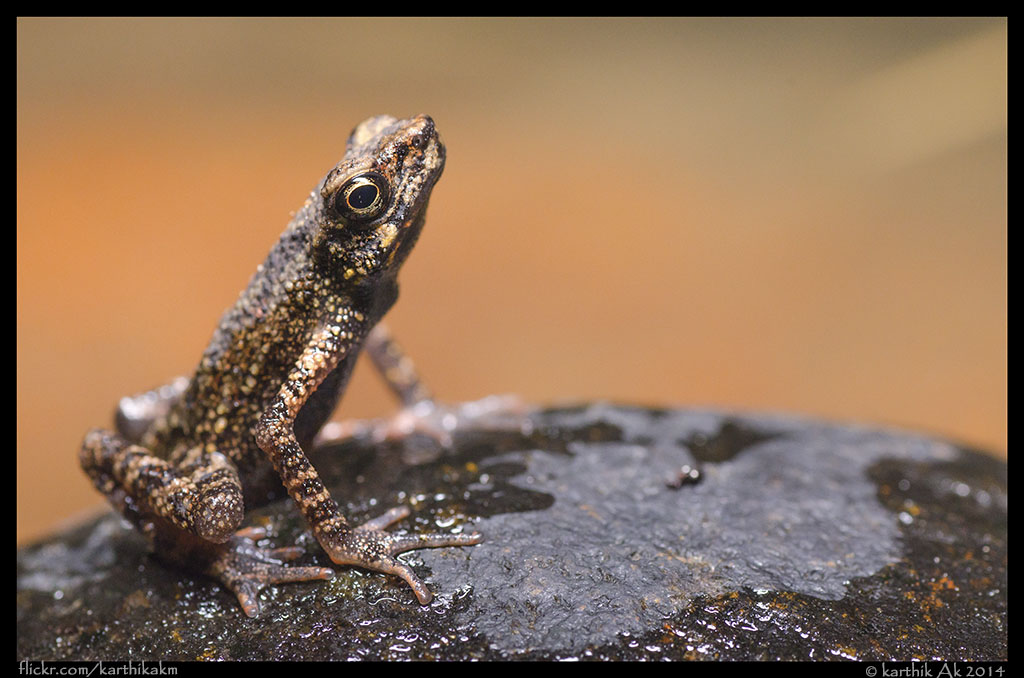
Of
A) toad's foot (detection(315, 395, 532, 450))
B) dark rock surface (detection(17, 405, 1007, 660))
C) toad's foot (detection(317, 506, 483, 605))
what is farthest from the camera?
toad's foot (detection(315, 395, 532, 450))

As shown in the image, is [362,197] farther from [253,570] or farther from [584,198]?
[584,198]

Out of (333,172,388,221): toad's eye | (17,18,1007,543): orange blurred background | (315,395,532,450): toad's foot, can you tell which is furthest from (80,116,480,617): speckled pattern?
(17,18,1007,543): orange blurred background

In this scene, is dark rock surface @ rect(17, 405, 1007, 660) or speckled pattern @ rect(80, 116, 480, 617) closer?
dark rock surface @ rect(17, 405, 1007, 660)

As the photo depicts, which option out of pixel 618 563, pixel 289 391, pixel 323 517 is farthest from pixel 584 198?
pixel 323 517

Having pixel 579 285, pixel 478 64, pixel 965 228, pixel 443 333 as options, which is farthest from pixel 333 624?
pixel 965 228

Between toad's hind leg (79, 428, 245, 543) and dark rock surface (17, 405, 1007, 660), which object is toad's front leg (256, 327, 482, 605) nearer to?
dark rock surface (17, 405, 1007, 660)

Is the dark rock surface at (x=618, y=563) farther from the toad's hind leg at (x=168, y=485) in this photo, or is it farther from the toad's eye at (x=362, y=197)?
the toad's eye at (x=362, y=197)
